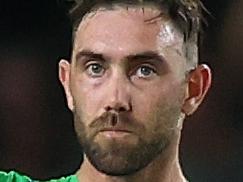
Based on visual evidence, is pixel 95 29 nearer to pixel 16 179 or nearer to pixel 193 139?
pixel 16 179

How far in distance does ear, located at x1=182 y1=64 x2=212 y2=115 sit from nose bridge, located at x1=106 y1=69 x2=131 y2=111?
11 centimetres

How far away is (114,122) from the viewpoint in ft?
3.16

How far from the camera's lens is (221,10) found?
4.28 feet

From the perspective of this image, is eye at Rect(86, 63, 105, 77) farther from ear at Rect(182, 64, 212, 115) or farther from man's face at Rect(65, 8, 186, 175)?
ear at Rect(182, 64, 212, 115)

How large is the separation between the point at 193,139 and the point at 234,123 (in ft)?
0.24

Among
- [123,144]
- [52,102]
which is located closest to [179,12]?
[123,144]

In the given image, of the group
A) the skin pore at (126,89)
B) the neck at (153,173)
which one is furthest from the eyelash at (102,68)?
the neck at (153,173)

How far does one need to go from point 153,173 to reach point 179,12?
0.71 ft

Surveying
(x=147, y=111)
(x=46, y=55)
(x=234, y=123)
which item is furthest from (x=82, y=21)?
(x=234, y=123)

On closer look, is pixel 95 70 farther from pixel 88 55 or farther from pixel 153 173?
pixel 153 173

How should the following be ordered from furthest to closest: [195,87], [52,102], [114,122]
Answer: [52,102]
[195,87]
[114,122]

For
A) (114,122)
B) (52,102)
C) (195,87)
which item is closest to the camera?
(114,122)

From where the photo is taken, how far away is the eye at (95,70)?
0.99 m

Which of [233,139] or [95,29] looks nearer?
[95,29]
